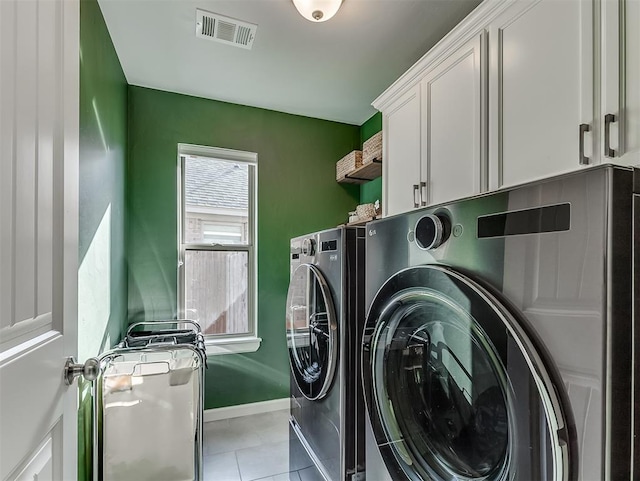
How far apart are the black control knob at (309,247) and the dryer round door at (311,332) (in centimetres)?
6

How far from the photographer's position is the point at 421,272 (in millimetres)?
797

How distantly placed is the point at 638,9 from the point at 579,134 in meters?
0.35

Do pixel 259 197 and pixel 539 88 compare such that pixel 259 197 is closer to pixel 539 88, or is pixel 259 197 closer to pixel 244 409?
pixel 244 409

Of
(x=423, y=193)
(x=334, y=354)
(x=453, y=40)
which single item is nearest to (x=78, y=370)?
(x=334, y=354)

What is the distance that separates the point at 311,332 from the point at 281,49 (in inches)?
66.9

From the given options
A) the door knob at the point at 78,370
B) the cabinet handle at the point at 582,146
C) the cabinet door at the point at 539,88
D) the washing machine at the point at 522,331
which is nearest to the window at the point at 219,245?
the door knob at the point at 78,370

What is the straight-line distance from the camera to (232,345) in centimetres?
271

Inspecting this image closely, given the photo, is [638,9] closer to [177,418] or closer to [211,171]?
[177,418]

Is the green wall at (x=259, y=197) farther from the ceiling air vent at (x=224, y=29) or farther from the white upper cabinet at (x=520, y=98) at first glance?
the white upper cabinet at (x=520, y=98)

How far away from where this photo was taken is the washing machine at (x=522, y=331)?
18.8 inches

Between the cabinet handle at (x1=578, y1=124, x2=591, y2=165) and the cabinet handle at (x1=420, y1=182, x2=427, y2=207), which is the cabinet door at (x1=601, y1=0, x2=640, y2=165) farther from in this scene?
the cabinet handle at (x1=420, y1=182, x2=427, y2=207)

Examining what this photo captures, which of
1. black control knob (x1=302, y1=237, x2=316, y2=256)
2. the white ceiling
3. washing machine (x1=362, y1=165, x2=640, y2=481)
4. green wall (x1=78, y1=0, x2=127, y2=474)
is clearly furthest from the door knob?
the white ceiling

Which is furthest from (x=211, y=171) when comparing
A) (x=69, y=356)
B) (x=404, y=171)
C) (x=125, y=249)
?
(x=69, y=356)

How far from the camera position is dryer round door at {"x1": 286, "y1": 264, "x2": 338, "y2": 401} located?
1.36m
